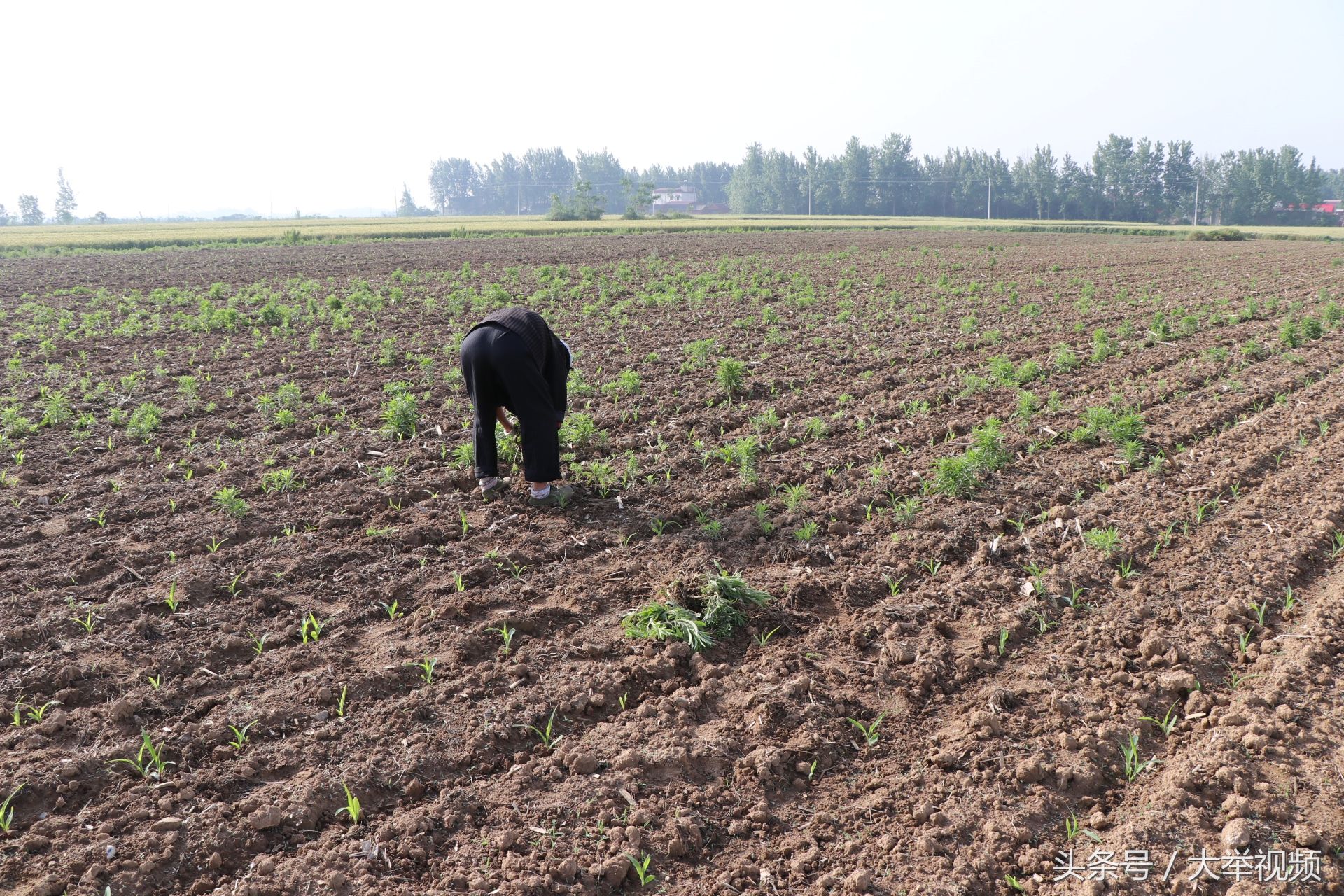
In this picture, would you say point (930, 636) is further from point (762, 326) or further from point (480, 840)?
point (762, 326)

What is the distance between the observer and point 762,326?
603 inches

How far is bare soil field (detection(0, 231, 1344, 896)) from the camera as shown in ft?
11.4

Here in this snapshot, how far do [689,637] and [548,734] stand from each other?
3.50 ft

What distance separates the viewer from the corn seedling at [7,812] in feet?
11.7

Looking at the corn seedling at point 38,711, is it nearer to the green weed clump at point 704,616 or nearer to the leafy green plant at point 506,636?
the leafy green plant at point 506,636

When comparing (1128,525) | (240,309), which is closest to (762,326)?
(1128,525)

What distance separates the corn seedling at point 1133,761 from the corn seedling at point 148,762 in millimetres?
4377

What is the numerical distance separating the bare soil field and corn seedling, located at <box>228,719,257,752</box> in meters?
0.05

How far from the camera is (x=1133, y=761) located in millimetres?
3879

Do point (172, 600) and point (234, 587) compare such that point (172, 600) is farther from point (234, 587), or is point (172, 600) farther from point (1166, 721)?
point (1166, 721)

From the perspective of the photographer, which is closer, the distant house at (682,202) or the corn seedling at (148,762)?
the corn seedling at (148,762)

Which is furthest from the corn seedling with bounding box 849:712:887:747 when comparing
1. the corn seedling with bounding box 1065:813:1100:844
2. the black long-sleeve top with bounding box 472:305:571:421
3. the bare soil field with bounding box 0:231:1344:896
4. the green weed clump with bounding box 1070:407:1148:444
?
the green weed clump with bounding box 1070:407:1148:444

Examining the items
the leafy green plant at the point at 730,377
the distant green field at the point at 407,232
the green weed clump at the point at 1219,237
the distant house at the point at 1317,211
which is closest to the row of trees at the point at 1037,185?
the distant house at the point at 1317,211

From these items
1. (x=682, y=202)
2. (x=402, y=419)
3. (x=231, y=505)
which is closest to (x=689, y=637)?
(x=231, y=505)
